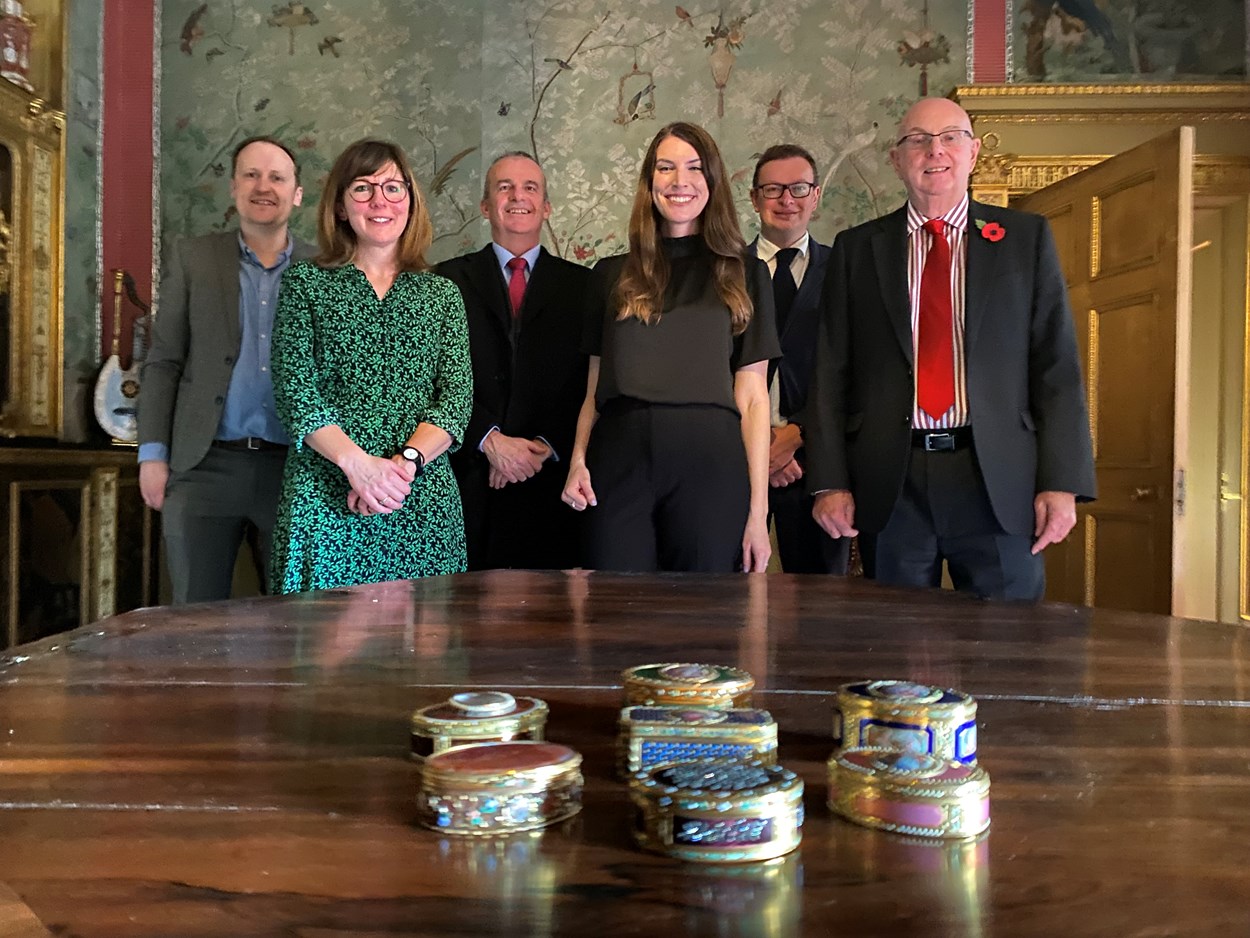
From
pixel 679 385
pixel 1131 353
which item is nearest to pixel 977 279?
pixel 679 385

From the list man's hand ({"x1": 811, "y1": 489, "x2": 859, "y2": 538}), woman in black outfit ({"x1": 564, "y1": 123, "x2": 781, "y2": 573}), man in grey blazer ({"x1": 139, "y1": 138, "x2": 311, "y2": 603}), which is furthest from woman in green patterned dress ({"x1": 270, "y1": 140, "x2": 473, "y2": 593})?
man's hand ({"x1": 811, "y1": 489, "x2": 859, "y2": 538})

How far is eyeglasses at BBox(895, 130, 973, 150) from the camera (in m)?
2.46

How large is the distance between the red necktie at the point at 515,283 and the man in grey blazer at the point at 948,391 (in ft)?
2.91

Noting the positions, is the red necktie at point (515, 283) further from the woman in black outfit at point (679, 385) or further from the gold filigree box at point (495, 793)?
the gold filigree box at point (495, 793)

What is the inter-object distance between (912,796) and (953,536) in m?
1.92

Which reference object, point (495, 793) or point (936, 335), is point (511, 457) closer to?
point (936, 335)

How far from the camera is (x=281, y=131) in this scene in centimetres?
505

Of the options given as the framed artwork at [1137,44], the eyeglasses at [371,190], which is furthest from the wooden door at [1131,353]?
the eyeglasses at [371,190]

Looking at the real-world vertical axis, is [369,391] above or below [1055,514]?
above

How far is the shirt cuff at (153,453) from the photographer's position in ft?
9.80

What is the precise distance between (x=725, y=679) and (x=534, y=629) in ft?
1.68

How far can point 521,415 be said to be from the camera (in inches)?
115

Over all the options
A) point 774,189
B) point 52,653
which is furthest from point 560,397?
point 52,653

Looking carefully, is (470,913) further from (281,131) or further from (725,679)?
(281,131)
